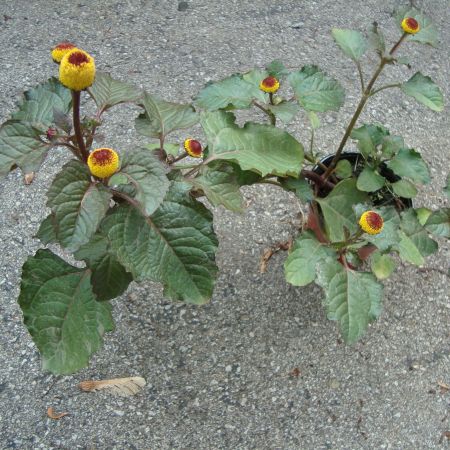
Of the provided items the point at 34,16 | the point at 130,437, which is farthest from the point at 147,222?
the point at 34,16

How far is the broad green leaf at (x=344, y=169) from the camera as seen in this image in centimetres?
152

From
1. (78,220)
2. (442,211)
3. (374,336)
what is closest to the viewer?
(78,220)

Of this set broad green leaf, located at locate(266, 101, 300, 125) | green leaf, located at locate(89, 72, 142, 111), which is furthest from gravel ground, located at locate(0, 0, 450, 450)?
green leaf, located at locate(89, 72, 142, 111)

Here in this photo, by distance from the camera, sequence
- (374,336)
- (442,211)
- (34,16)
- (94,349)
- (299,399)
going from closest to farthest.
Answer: (94,349), (442,211), (299,399), (374,336), (34,16)

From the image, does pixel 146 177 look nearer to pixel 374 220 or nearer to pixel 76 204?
pixel 76 204

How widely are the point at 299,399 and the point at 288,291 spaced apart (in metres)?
0.31

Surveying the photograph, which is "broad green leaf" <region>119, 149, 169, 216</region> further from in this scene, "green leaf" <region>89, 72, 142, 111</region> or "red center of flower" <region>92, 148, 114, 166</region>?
"green leaf" <region>89, 72, 142, 111</region>

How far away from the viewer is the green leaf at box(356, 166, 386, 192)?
1.43m

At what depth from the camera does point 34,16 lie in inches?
97.0

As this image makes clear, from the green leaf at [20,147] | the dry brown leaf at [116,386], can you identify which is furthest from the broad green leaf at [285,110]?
the dry brown leaf at [116,386]

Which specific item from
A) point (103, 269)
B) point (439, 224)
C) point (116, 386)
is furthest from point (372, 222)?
point (116, 386)

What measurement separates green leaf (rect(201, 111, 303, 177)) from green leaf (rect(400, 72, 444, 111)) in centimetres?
31

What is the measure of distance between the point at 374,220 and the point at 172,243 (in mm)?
403

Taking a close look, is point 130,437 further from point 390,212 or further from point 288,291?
point 390,212
